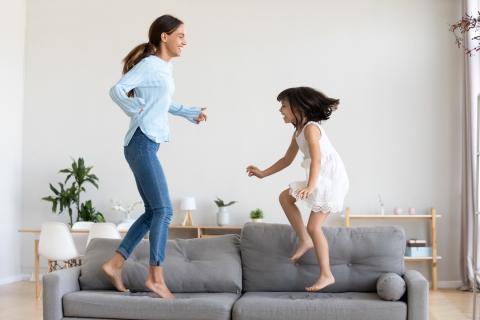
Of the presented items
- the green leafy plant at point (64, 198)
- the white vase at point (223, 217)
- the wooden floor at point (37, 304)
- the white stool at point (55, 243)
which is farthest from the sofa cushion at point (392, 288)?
the green leafy plant at point (64, 198)

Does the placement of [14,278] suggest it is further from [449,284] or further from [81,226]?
[449,284]

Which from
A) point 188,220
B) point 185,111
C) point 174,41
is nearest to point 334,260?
point 185,111

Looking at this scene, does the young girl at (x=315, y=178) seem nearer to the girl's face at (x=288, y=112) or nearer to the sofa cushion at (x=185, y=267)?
the girl's face at (x=288, y=112)

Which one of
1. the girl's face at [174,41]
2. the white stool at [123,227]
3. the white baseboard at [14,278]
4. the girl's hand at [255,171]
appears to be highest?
the girl's face at [174,41]

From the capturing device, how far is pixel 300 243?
11.6ft

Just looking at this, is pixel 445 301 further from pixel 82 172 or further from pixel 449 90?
pixel 82 172

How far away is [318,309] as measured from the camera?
3.10 m

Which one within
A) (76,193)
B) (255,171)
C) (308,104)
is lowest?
(76,193)

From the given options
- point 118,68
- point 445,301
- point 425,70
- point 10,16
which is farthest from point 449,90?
point 10,16

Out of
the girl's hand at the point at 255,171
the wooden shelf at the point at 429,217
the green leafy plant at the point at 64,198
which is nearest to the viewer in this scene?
the girl's hand at the point at 255,171

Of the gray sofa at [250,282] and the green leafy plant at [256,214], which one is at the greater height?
the green leafy plant at [256,214]

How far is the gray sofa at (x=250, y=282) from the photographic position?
313 cm

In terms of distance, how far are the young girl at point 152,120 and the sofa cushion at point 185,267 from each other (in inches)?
7.7

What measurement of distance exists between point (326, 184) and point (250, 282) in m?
0.68
